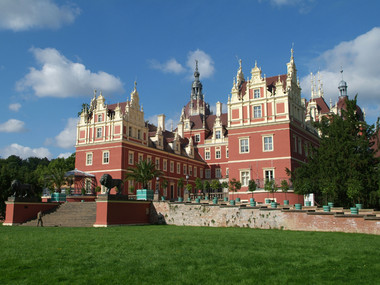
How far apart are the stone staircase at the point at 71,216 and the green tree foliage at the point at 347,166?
16.6 metres

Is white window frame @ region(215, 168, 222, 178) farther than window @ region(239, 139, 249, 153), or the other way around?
white window frame @ region(215, 168, 222, 178)

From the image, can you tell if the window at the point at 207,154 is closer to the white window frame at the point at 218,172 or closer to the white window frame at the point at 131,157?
the white window frame at the point at 218,172

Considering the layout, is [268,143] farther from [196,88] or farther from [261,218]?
[196,88]

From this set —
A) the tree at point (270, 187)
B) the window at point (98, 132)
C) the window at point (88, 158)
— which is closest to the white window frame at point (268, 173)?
the tree at point (270, 187)

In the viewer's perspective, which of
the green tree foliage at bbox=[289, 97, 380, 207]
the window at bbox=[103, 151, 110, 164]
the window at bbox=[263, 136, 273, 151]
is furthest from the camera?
the window at bbox=[103, 151, 110, 164]

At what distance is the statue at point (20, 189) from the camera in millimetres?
29328

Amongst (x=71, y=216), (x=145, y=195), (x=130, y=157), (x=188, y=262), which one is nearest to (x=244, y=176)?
(x=145, y=195)

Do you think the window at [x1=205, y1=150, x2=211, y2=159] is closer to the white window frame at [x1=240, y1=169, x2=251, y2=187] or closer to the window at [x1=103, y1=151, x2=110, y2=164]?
the window at [x1=103, y1=151, x2=110, y2=164]

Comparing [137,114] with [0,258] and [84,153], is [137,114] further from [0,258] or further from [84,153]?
[0,258]

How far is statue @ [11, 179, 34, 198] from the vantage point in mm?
29328

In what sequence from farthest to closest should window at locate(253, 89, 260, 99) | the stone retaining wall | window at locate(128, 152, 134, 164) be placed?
1. window at locate(128, 152, 134, 164)
2. window at locate(253, 89, 260, 99)
3. the stone retaining wall

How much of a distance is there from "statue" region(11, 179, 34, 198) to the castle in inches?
547

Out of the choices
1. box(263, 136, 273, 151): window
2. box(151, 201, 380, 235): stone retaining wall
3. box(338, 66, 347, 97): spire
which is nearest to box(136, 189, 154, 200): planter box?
box(151, 201, 380, 235): stone retaining wall

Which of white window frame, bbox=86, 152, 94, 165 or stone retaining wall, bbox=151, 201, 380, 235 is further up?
white window frame, bbox=86, 152, 94, 165
